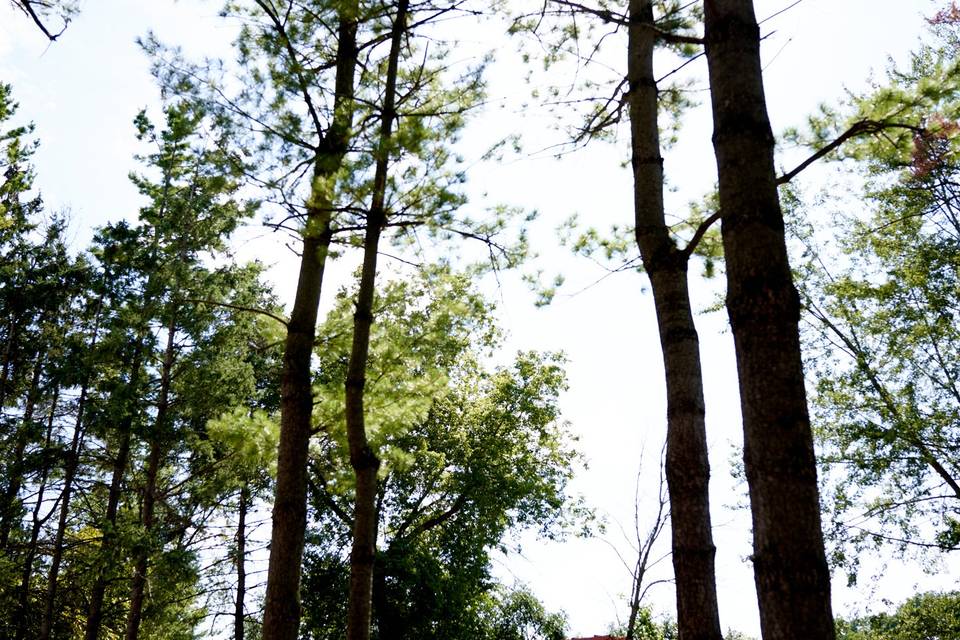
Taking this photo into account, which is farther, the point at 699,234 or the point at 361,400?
the point at 361,400

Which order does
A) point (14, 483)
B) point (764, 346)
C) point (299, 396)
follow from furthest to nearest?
point (14, 483) < point (299, 396) < point (764, 346)

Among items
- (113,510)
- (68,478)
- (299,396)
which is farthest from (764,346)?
(68,478)

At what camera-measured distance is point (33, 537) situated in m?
15.0

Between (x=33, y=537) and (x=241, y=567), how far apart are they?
438 cm

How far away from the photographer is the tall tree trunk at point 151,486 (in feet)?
39.4

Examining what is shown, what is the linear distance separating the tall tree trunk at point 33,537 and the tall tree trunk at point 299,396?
11.4m

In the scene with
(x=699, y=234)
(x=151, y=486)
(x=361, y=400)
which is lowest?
(x=361, y=400)

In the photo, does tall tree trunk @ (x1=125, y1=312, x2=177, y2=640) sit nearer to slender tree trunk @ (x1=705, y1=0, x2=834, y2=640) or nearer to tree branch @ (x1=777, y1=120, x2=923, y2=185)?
tree branch @ (x1=777, y1=120, x2=923, y2=185)

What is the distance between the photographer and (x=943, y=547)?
469 inches

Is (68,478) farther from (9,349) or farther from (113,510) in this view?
(9,349)

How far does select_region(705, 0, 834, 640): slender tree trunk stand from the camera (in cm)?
189

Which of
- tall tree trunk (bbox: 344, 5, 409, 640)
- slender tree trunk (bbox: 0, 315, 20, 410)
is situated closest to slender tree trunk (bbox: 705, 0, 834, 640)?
tall tree trunk (bbox: 344, 5, 409, 640)

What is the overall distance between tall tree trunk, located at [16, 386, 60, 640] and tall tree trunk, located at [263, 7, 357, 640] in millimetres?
11436

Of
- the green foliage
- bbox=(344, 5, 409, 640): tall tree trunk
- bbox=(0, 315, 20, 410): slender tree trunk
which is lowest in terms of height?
the green foliage
